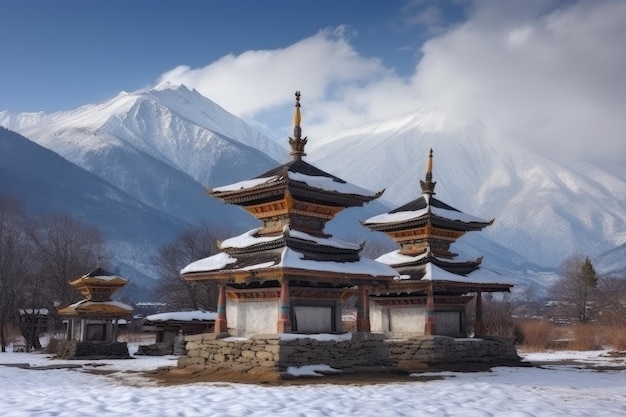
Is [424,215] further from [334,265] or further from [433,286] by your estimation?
[334,265]

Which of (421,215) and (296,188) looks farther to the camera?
(421,215)

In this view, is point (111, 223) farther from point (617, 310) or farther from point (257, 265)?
point (257, 265)

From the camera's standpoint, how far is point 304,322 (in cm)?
2450

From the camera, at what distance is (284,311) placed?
22.6 metres

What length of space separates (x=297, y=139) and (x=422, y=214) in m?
7.77

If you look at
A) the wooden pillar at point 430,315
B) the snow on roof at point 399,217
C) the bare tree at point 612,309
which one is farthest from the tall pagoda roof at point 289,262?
the bare tree at point 612,309

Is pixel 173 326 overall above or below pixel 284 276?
below

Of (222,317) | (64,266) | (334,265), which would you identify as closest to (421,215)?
(334,265)

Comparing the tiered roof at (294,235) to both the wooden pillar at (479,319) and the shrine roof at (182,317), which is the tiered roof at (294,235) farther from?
the shrine roof at (182,317)

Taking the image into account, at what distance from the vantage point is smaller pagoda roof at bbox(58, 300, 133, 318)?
4134 centimetres

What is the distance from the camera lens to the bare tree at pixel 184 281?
6366 centimetres

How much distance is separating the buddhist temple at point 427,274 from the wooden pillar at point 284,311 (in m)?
7.89

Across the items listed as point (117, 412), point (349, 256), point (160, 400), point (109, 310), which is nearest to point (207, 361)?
point (349, 256)

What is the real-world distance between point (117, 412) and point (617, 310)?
69.5m
